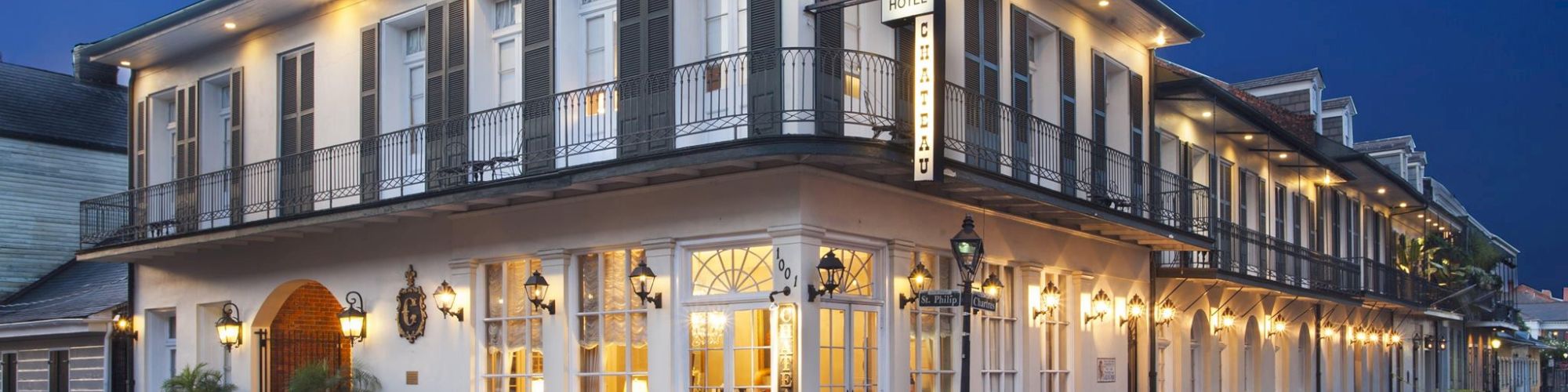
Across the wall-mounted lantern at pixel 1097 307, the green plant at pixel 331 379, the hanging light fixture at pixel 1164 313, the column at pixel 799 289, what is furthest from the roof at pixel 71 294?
the hanging light fixture at pixel 1164 313

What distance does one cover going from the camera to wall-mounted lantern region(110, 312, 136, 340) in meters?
20.9

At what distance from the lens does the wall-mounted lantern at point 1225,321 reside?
24.2 meters

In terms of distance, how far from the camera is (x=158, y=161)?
20.9 metres

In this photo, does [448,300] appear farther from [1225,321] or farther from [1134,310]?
[1225,321]

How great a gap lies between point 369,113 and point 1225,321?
14.3 metres

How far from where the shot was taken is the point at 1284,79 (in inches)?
1288

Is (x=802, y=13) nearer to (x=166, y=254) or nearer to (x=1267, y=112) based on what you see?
(x=166, y=254)

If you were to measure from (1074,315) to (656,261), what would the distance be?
6396 mm

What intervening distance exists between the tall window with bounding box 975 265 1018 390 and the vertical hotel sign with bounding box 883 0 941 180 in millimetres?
3644

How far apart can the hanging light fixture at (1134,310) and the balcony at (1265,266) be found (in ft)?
2.58

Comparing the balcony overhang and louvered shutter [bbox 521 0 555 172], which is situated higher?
louvered shutter [bbox 521 0 555 172]

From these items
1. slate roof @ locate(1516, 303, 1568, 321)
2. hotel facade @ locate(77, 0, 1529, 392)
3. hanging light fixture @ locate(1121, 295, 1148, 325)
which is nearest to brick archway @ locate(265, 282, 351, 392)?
hotel facade @ locate(77, 0, 1529, 392)

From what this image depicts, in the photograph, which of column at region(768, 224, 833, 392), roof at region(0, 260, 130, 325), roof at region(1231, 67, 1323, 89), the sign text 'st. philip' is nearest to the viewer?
column at region(768, 224, 833, 392)

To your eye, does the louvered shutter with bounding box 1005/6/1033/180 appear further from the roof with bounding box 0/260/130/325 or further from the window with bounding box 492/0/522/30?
the roof with bounding box 0/260/130/325
